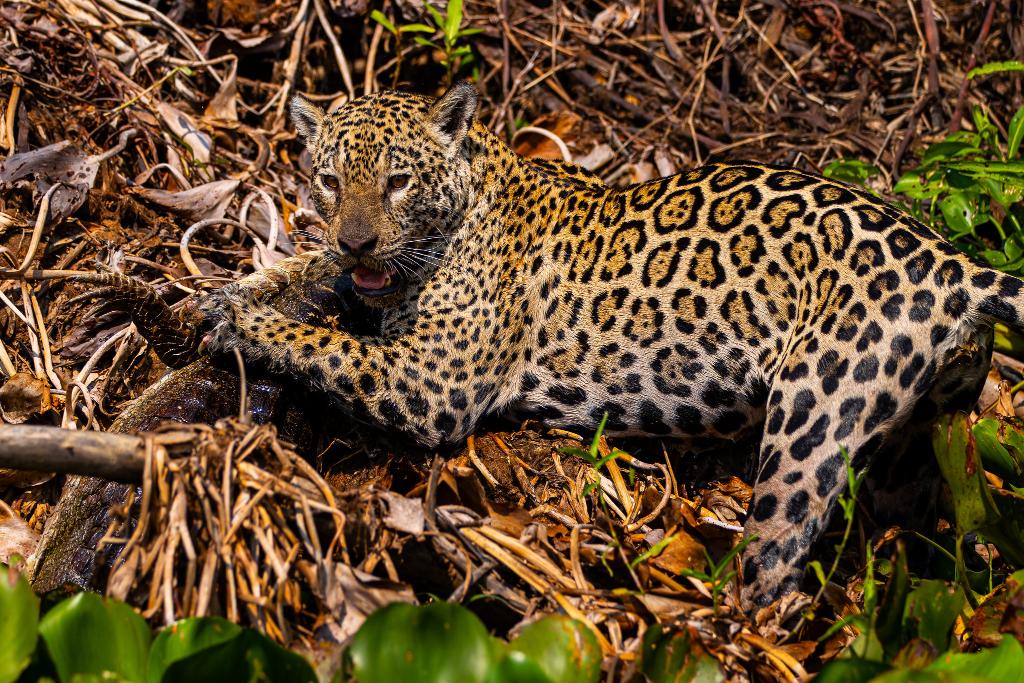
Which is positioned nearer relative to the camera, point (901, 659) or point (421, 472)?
point (901, 659)

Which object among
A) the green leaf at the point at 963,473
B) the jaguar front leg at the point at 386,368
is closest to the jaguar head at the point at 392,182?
the jaguar front leg at the point at 386,368

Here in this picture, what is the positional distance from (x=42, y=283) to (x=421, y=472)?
2706 millimetres

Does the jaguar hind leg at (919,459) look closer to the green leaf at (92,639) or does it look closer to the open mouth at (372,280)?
the open mouth at (372,280)

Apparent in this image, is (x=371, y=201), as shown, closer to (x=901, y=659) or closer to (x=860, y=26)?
(x=901, y=659)

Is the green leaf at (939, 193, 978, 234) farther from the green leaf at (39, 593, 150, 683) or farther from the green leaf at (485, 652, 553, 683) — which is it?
the green leaf at (39, 593, 150, 683)

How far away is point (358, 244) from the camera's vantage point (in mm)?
6273

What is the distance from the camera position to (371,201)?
644 centimetres

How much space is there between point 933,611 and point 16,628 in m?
3.26

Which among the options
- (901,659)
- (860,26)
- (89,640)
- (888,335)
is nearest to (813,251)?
(888,335)

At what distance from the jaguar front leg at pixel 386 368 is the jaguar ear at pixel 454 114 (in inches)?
42.0

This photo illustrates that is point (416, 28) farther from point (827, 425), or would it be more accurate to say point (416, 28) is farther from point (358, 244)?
point (827, 425)

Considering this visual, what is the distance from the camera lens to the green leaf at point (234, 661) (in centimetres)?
356

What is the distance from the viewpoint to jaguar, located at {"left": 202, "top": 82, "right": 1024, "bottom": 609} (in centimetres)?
532

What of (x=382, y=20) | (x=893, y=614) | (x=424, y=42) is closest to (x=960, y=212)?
(x=893, y=614)
